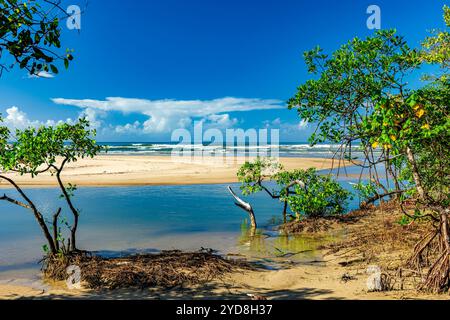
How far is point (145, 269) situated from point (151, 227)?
6988mm

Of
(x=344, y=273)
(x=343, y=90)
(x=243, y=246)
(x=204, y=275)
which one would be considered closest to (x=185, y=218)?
(x=243, y=246)

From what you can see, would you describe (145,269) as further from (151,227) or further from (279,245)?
(151,227)

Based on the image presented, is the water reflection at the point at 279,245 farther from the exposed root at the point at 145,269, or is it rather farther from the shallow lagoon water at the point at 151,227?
the exposed root at the point at 145,269

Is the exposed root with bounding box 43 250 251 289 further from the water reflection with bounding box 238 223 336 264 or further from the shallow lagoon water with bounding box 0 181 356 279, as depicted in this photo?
the water reflection with bounding box 238 223 336 264

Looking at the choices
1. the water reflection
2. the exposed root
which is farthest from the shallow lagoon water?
the exposed root

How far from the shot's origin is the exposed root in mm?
9031

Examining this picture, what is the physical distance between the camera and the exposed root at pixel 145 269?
903 cm

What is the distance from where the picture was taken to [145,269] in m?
9.38

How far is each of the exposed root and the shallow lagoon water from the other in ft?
4.91

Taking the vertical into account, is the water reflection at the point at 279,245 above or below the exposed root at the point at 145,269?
below

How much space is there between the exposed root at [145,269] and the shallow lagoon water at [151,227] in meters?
1.50

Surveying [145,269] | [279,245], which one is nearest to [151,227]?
[279,245]

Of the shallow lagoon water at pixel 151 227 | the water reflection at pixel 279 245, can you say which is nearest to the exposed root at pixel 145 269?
the shallow lagoon water at pixel 151 227
